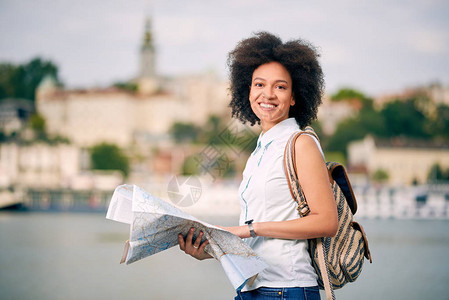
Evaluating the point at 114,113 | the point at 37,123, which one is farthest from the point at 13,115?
the point at 114,113

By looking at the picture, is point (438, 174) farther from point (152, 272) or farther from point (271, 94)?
point (271, 94)

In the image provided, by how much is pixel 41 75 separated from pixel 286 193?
84.2 meters

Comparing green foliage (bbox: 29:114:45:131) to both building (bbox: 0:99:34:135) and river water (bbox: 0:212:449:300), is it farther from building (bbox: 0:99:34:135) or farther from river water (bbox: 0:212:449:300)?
river water (bbox: 0:212:449:300)

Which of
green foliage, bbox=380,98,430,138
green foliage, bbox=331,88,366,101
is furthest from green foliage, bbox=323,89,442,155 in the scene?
green foliage, bbox=331,88,366,101

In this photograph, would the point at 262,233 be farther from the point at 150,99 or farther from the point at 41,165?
the point at 150,99

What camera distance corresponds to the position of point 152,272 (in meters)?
9.22

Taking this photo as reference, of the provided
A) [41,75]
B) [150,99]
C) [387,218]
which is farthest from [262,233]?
[41,75]

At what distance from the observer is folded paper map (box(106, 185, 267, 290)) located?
1451 millimetres

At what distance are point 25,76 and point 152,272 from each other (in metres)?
77.4

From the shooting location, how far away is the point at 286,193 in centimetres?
153

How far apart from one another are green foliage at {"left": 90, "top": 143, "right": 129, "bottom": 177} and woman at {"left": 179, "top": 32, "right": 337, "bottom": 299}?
5522 centimetres

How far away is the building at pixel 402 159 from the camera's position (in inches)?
2203

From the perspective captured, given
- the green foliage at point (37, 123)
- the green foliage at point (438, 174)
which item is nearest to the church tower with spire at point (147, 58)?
the green foliage at point (37, 123)

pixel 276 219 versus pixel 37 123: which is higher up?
pixel 276 219
